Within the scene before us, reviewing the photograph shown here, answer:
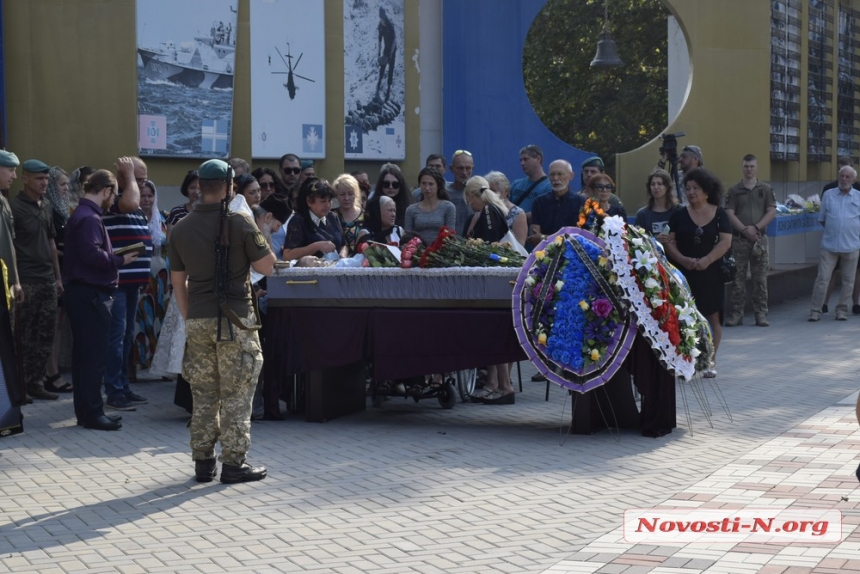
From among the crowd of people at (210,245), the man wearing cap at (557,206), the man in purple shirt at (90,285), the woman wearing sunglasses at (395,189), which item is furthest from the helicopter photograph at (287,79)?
the man in purple shirt at (90,285)

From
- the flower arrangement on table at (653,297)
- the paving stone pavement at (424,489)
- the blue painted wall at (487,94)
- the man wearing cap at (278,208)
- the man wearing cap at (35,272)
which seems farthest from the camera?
the blue painted wall at (487,94)

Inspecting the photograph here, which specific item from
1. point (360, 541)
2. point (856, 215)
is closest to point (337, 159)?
point (856, 215)

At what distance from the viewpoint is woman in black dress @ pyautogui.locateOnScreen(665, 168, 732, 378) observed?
11.8 m

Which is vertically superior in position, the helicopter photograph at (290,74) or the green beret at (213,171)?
the helicopter photograph at (290,74)

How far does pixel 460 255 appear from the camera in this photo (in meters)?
9.73

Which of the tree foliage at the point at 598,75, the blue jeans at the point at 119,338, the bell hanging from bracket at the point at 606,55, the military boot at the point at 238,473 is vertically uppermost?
the tree foliage at the point at 598,75

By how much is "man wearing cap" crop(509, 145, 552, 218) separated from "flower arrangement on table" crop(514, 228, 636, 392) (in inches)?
167

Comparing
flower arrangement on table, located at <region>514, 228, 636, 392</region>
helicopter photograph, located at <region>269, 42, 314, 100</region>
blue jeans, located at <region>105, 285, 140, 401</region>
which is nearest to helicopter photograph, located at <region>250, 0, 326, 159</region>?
helicopter photograph, located at <region>269, 42, 314, 100</region>

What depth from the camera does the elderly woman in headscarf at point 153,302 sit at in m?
12.3

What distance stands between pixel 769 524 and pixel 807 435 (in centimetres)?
269

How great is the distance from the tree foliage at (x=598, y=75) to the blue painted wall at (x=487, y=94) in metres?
29.1

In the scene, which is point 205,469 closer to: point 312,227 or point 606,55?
point 312,227

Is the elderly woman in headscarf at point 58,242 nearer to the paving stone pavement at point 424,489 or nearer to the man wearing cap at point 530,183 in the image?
the paving stone pavement at point 424,489

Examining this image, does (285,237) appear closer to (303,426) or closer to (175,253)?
(303,426)
